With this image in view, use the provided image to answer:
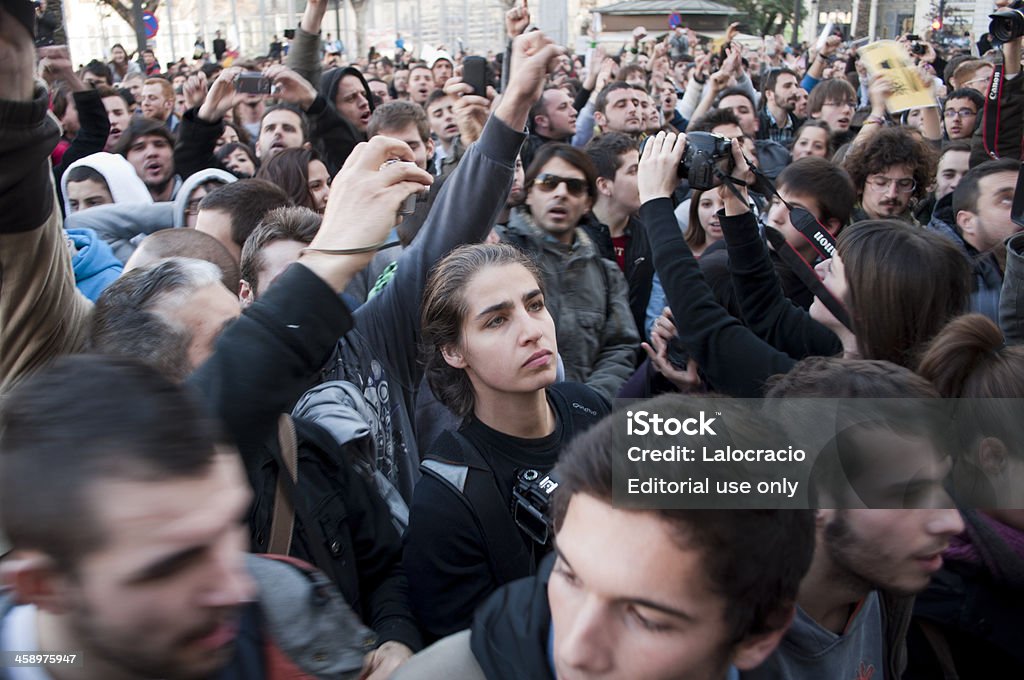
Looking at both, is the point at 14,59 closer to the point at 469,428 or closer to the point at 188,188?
the point at 469,428

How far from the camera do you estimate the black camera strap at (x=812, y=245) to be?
2.25 m

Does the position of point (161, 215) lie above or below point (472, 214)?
below

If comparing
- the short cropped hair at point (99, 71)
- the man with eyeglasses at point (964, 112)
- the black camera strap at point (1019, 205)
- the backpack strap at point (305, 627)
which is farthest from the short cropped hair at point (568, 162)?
the short cropped hair at point (99, 71)

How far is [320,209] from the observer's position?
13.1ft

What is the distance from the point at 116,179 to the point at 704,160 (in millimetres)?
2964

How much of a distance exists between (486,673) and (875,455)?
0.79 metres

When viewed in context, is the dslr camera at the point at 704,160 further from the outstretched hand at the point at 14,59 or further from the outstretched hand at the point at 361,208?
the outstretched hand at the point at 14,59

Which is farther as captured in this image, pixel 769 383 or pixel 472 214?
pixel 472 214

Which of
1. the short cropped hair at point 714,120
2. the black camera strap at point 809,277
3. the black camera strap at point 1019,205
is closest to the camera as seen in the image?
the black camera strap at point 809,277

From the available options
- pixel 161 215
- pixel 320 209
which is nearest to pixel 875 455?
pixel 320 209

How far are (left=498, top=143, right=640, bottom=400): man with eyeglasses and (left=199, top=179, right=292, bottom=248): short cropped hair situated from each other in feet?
2.95

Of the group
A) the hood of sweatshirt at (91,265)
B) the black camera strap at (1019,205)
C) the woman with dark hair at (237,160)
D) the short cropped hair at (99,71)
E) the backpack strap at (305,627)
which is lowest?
the backpack strap at (305,627)

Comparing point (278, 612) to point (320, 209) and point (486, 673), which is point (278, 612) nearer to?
point (486, 673)

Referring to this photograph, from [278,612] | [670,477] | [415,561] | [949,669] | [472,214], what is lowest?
[949,669]
